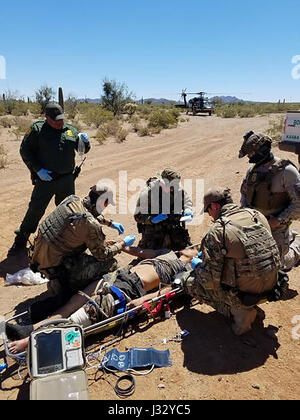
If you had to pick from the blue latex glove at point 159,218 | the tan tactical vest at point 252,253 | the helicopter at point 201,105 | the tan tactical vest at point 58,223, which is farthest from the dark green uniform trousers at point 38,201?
the helicopter at point 201,105

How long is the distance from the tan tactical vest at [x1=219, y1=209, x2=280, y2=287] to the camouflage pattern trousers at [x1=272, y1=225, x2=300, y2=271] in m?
1.33

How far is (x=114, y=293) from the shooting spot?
339 centimetres

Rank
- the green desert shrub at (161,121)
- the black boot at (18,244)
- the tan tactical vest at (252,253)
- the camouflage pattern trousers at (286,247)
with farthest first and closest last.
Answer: the green desert shrub at (161,121) → the black boot at (18,244) → the camouflage pattern trousers at (286,247) → the tan tactical vest at (252,253)

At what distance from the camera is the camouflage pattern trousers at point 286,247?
4293mm

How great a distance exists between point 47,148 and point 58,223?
184 cm

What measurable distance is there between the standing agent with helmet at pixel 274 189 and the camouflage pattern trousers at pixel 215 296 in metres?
1.30

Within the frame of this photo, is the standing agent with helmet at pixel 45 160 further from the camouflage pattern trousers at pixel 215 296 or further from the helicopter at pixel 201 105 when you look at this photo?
the helicopter at pixel 201 105

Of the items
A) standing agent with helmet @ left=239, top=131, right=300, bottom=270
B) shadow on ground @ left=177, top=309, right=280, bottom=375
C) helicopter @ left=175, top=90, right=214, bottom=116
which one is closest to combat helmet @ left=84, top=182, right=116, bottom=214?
shadow on ground @ left=177, top=309, right=280, bottom=375

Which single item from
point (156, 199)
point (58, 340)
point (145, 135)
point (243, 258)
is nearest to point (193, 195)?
point (156, 199)

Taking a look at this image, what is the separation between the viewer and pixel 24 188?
804 centimetres

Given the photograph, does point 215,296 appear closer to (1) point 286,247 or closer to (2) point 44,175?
(1) point 286,247

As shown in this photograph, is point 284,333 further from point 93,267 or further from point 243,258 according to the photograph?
point 93,267

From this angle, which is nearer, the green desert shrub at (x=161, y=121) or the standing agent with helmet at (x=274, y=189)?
the standing agent with helmet at (x=274, y=189)

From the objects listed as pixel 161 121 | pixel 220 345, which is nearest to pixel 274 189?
pixel 220 345
